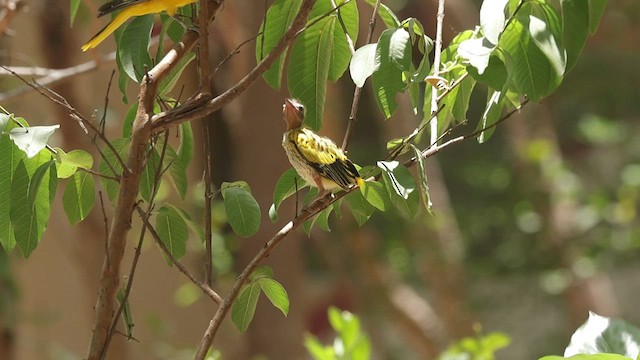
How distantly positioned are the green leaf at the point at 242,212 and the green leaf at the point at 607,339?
242mm

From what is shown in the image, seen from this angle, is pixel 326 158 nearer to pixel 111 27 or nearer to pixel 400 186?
pixel 400 186

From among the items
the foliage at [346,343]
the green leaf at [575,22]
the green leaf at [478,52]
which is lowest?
the foliage at [346,343]

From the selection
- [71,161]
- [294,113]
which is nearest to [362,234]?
[294,113]

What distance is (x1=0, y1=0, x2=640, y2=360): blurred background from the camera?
A: 85.0 inches

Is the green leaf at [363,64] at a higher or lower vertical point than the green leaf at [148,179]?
higher

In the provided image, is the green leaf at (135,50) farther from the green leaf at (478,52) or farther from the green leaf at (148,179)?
the green leaf at (478,52)

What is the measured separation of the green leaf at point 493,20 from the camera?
1.76ft

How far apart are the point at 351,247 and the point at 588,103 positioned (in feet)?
4.49

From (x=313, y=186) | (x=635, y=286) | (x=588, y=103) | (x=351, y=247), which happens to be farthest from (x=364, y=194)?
(x=635, y=286)

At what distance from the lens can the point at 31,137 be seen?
575mm

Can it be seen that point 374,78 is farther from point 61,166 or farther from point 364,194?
point 61,166

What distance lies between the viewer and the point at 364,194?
2.16 feet

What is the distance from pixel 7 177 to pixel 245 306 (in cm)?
20

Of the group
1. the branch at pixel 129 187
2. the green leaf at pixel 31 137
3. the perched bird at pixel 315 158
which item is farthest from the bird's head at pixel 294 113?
the green leaf at pixel 31 137
